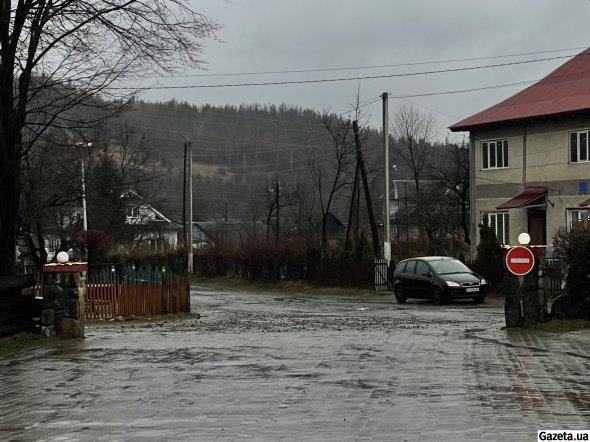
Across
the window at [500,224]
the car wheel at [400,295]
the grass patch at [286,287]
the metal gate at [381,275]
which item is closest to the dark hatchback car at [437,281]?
A: the car wheel at [400,295]

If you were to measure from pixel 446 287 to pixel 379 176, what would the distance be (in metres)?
37.9

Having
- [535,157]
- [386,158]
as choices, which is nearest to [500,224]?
[535,157]

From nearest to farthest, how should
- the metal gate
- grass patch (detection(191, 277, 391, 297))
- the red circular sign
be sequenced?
the red circular sign, the metal gate, grass patch (detection(191, 277, 391, 297))

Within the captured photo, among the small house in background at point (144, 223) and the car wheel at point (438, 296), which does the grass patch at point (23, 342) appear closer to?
the car wheel at point (438, 296)

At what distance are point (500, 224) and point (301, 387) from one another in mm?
35892

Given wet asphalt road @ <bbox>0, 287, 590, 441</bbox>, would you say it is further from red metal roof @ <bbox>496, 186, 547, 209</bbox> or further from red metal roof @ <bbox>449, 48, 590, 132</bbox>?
red metal roof @ <bbox>449, 48, 590, 132</bbox>

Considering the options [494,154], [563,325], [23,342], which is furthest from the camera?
[494,154]

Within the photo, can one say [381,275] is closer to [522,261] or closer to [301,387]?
[522,261]

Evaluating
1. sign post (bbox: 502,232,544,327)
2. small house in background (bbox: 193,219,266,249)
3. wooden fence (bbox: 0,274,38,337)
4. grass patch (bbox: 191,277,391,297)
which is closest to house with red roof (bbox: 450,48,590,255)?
grass patch (bbox: 191,277,391,297)

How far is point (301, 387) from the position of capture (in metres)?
10.6

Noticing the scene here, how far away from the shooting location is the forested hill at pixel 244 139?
7856 centimetres

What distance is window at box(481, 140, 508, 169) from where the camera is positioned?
44.7m

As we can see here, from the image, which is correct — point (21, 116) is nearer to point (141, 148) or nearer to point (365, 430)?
point (365, 430)

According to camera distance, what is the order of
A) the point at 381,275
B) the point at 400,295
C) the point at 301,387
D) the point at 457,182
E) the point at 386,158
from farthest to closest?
the point at 457,182
the point at 381,275
the point at 386,158
the point at 400,295
the point at 301,387
